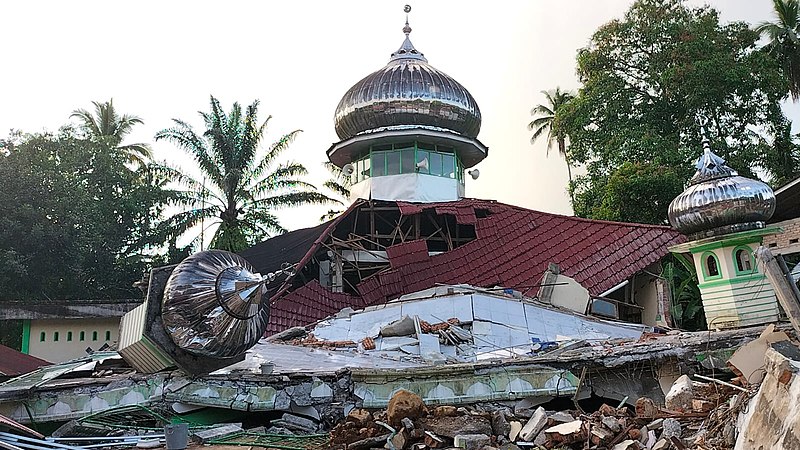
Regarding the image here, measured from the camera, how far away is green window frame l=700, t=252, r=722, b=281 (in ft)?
41.5

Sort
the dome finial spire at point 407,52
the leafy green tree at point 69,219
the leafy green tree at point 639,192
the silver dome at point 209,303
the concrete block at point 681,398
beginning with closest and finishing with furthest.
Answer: the concrete block at point 681,398
the silver dome at point 209,303
the leafy green tree at point 639,192
the dome finial spire at point 407,52
the leafy green tree at point 69,219

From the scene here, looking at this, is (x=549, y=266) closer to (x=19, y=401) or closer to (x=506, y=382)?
(x=506, y=382)

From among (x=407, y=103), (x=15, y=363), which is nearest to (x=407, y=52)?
(x=407, y=103)

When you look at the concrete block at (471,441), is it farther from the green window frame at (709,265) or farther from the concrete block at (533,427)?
the green window frame at (709,265)

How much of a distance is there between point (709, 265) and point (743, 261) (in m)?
0.61

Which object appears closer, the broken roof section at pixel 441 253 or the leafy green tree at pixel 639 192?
the broken roof section at pixel 441 253

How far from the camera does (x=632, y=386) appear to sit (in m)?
9.27

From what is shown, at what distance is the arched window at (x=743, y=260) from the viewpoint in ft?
40.4

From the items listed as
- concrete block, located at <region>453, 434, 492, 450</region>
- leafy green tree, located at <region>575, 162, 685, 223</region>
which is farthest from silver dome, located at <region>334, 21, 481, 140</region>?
concrete block, located at <region>453, 434, 492, 450</region>

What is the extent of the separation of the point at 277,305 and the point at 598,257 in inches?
288

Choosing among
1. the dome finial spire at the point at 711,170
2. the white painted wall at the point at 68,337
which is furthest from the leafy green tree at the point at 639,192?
the white painted wall at the point at 68,337

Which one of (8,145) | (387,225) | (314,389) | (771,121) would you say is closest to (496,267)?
(387,225)

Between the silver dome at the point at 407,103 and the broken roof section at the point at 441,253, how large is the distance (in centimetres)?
308

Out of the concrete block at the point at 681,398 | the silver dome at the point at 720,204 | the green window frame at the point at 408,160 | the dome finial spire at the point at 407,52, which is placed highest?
the dome finial spire at the point at 407,52
